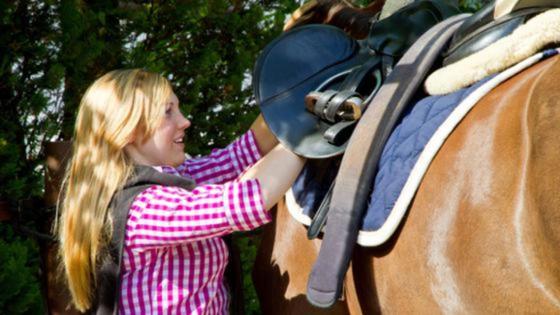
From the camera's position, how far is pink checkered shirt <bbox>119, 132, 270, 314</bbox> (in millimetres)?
1616

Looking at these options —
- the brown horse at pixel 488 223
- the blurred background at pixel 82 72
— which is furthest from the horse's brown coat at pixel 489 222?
the blurred background at pixel 82 72

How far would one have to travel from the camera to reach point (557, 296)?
1188 mm

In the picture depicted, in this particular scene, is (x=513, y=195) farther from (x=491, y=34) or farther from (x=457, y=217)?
(x=491, y=34)

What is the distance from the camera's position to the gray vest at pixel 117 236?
1.69m

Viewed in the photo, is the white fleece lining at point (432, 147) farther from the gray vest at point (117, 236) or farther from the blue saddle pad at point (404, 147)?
the gray vest at point (117, 236)

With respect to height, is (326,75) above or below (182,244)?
above

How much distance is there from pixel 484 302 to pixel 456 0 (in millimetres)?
1277

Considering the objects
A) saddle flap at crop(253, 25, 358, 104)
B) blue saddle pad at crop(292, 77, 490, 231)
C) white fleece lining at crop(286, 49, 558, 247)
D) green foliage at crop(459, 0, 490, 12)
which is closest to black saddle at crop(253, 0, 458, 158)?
saddle flap at crop(253, 25, 358, 104)

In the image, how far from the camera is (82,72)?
8.98 ft

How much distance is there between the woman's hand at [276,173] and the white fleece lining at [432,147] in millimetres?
273

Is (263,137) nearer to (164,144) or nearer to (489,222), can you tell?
(164,144)

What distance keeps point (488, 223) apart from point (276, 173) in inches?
22.8

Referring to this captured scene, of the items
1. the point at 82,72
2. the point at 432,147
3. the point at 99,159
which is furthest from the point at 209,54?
the point at 432,147

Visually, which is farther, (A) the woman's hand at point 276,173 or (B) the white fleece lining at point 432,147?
(A) the woman's hand at point 276,173
